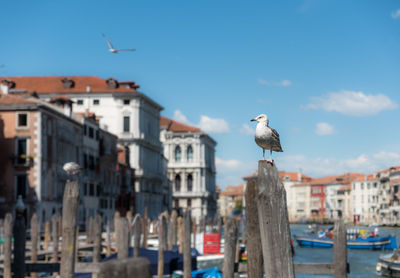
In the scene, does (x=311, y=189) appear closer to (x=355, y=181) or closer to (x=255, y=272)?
(x=355, y=181)

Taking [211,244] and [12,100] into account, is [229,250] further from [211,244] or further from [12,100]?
[12,100]

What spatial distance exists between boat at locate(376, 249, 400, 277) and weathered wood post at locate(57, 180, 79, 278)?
15.5 metres

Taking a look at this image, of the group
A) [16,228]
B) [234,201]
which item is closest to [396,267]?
[16,228]

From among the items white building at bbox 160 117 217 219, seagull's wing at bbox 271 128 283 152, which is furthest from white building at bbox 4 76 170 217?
seagull's wing at bbox 271 128 283 152

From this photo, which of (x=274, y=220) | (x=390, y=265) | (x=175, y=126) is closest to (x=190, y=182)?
(x=175, y=126)

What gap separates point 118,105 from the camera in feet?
173

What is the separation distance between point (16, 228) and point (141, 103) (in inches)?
1786

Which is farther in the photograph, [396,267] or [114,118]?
[114,118]

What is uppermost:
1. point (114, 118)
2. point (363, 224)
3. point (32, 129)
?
point (114, 118)

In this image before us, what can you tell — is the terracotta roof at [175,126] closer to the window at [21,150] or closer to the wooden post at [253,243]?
the window at [21,150]

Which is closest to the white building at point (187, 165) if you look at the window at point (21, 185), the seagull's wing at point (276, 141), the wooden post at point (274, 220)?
the window at point (21, 185)

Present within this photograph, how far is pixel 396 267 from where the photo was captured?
20.6 meters

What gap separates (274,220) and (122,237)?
7.05 metres

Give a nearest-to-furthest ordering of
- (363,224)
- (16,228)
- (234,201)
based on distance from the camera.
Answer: (16,228)
(363,224)
(234,201)
